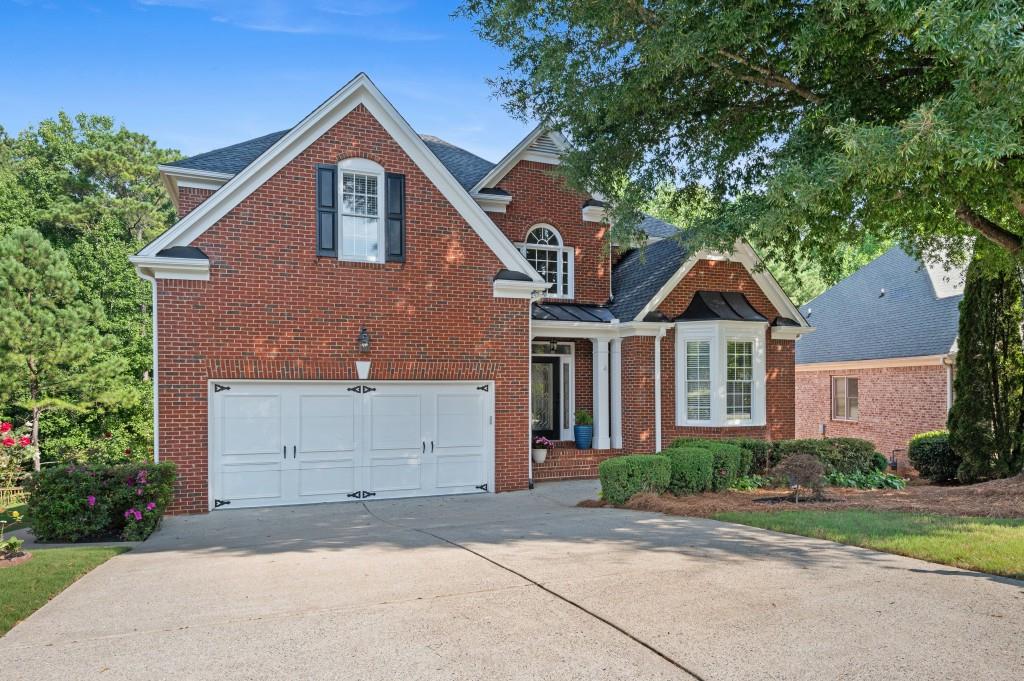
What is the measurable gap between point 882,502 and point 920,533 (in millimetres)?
3139

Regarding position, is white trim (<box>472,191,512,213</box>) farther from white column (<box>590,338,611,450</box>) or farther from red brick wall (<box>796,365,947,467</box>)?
red brick wall (<box>796,365,947,467</box>)

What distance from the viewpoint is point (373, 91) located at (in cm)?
1273

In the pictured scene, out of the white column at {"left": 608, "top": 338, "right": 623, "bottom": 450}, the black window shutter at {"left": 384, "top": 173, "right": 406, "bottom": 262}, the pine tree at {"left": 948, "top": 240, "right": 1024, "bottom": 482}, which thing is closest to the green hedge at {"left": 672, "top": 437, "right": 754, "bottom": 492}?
the white column at {"left": 608, "top": 338, "right": 623, "bottom": 450}

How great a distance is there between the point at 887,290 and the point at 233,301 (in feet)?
69.5

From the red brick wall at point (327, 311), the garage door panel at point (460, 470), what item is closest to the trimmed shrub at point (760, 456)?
the red brick wall at point (327, 311)

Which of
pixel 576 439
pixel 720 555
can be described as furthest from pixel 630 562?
pixel 576 439

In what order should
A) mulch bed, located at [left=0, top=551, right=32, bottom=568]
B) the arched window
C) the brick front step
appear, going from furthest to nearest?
the arched window → the brick front step → mulch bed, located at [left=0, top=551, right=32, bottom=568]

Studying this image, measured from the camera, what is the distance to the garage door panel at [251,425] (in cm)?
1185

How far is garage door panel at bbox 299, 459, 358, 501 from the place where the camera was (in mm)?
12383

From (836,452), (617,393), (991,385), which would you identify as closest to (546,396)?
(617,393)

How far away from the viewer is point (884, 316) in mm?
22766

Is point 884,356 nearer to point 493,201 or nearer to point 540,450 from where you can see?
point 540,450

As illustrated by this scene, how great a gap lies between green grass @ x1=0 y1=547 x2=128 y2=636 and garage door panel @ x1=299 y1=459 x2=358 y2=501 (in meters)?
3.74

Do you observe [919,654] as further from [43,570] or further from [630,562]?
[43,570]
